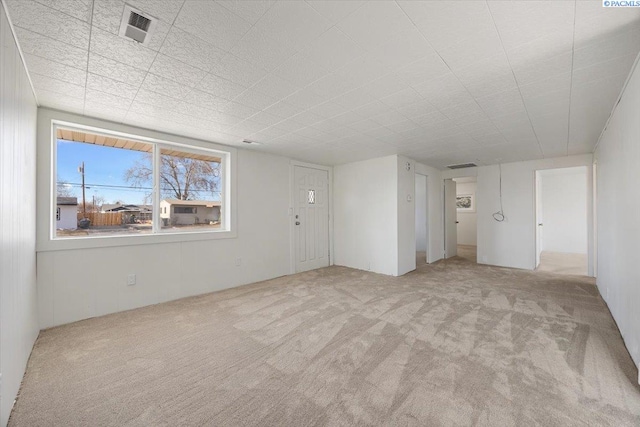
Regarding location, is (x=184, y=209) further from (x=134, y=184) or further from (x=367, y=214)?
(x=367, y=214)

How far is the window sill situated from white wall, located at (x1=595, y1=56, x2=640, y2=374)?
459cm

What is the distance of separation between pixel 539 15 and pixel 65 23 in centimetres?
279

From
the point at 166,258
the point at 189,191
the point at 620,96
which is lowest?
the point at 166,258

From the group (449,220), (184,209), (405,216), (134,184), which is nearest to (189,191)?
(184,209)

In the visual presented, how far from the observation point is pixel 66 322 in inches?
113

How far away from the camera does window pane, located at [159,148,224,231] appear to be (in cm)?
379

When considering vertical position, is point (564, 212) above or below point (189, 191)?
below

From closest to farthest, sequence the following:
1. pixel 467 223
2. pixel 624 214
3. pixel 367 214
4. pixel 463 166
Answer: pixel 624 214 < pixel 367 214 < pixel 463 166 < pixel 467 223

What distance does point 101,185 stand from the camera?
130 inches

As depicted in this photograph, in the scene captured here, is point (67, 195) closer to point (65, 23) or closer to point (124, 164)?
point (124, 164)

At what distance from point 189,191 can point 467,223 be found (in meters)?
8.71

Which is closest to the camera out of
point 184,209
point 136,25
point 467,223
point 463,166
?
point 136,25

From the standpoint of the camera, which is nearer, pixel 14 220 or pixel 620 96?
pixel 14 220

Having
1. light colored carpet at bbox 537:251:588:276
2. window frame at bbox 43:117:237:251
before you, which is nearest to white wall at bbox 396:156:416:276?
light colored carpet at bbox 537:251:588:276
